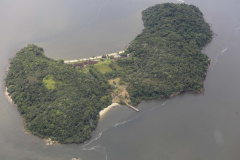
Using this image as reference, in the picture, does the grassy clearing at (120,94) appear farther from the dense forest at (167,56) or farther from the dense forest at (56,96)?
the dense forest at (56,96)

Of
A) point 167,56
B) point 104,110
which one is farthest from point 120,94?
point 167,56

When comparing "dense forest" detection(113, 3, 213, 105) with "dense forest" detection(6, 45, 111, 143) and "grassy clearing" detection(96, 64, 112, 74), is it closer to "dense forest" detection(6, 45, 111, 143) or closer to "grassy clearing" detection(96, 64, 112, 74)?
"grassy clearing" detection(96, 64, 112, 74)

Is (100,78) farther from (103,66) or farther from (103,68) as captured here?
(103,66)

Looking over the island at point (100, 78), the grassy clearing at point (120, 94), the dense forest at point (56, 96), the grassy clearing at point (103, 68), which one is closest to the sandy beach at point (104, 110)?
the island at point (100, 78)

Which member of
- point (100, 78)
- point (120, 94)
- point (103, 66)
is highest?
point (103, 66)

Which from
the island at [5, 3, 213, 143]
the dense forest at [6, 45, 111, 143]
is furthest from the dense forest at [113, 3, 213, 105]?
the dense forest at [6, 45, 111, 143]

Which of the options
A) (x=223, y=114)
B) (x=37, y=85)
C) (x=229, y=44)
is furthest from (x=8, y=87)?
(x=229, y=44)
